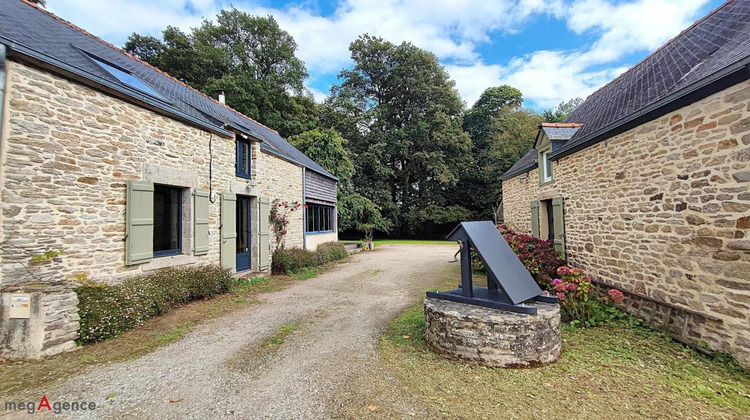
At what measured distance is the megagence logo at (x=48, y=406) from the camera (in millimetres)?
2510

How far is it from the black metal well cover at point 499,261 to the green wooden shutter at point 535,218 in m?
5.73

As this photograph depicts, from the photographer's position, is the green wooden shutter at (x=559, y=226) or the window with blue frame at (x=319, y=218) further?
the window with blue frame at (x=319, y=218)

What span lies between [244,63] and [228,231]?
23774 mm

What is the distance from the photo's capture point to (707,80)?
11.5 feet

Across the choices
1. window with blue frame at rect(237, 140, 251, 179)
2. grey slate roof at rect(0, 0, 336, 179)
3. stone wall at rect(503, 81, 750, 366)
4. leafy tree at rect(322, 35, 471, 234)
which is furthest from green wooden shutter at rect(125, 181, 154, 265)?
leafy tree at rect(322, 35, 471, 234)

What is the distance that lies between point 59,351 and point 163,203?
11.0 ft

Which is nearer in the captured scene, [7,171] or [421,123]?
[7,171]

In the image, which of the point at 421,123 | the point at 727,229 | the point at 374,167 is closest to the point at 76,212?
the point at 727,229

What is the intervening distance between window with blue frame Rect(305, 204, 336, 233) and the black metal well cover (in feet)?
28.2

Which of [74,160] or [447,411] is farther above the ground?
[74,160]

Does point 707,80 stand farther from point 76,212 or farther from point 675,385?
point 76,212

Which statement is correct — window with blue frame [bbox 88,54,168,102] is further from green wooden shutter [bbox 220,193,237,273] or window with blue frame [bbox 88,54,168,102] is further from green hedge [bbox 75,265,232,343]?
green hedge [bbox 75,265,232,343]

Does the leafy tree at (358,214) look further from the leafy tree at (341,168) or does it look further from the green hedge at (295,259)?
the green hedge at (295,259)

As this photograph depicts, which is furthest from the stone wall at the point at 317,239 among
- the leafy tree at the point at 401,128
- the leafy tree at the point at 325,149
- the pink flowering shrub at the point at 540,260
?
the leafy tree at the point at 401,128
